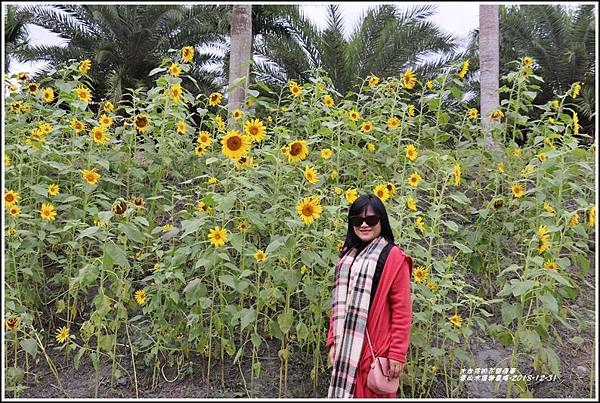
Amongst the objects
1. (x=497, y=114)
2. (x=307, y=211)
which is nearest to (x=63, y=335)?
(x=307, y=211)

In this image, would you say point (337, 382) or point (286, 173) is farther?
point (286, 173)

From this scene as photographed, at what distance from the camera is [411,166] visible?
140 inches

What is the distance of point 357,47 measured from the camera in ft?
36.0

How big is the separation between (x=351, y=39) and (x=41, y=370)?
9305mm

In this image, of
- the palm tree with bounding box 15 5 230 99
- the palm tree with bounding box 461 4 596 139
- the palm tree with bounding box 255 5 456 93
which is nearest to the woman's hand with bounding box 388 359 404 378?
the palm tree with bounding box 255 5 456 93

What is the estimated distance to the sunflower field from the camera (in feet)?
8.75

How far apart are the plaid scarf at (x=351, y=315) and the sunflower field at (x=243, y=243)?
0.28 m

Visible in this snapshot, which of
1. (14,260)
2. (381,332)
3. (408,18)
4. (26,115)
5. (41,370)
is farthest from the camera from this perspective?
(408,18)

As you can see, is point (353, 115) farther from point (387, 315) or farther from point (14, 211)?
point (14, 211)

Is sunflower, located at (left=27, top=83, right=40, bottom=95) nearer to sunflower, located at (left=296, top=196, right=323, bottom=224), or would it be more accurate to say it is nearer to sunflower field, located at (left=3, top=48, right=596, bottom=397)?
sunflower field, located at (left=3, top=48, right=596, bottom=397)

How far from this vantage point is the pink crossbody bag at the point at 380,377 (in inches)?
87.0

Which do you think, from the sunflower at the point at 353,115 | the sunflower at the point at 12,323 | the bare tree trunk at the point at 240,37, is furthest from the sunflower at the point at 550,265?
the bare tree trunk at the point at 240,37

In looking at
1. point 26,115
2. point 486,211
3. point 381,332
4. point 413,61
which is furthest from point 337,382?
point 413,61

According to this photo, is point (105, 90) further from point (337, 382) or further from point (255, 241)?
point (337, 382)
